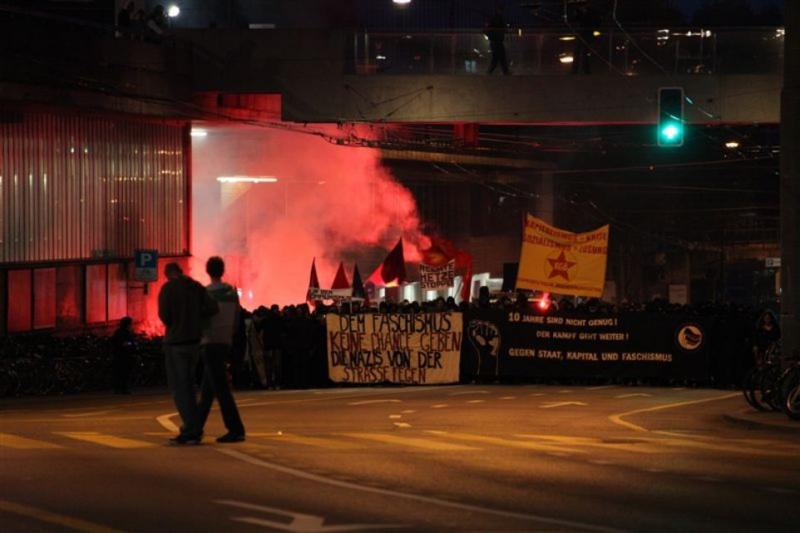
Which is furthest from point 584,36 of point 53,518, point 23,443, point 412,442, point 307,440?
point 53,518

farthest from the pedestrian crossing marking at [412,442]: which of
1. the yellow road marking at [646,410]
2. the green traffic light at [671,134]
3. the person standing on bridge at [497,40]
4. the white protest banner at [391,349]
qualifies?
the person standing on bridge at [497,40]

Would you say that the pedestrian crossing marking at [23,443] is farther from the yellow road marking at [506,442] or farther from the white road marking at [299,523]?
the white road marking at [299,523]

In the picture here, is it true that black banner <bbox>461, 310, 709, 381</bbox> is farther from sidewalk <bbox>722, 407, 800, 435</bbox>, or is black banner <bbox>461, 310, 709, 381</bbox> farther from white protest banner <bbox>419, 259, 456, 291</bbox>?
sidewalk <bbox>722, 407, 800, 435</bbox>

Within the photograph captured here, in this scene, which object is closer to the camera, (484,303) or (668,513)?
(668,513)

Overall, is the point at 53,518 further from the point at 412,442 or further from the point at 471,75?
the point at 471,75

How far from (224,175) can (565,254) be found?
1842 cm

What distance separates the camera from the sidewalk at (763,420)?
54.3ft

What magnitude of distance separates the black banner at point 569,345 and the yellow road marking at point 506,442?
43.6ft

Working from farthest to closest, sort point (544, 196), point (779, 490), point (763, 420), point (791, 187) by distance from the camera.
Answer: point (544, 196) → point (791, 187) → point (763, 420) → point (779, 490)

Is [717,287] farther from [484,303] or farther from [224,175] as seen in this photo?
[484,303]

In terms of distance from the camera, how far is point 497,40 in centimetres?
3534

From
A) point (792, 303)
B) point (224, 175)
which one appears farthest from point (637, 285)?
point (792, 303)

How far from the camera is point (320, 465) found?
11.8 meters

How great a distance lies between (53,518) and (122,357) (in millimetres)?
17496
